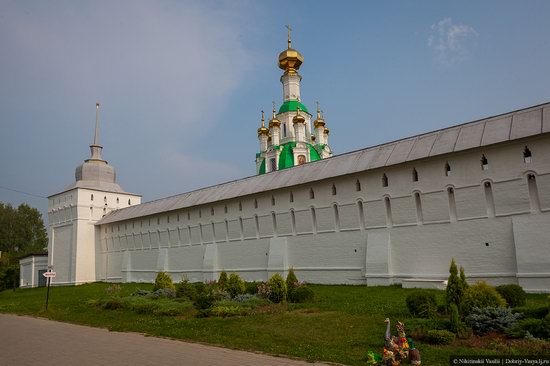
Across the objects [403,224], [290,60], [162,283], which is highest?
[290,60]

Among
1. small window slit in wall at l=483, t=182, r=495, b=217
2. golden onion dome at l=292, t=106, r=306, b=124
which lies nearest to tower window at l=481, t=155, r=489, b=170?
small window slit in wall at l=483, t=182, r=495, b=217

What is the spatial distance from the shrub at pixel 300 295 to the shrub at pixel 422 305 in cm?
473

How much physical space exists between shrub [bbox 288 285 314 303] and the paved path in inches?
215

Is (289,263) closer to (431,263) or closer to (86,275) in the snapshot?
(431,263)

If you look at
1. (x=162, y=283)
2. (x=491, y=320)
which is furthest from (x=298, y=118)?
(x=491, y=320)

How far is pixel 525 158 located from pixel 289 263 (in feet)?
38.5

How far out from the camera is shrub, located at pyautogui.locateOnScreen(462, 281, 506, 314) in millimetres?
9719

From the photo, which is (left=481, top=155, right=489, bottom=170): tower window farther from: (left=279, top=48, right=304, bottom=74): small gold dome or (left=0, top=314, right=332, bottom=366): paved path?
(left=279, top=48, right=304, bottom=74): small gold dome

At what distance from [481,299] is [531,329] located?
5.49 ft

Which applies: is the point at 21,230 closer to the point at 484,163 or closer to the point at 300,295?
the point at 300,295

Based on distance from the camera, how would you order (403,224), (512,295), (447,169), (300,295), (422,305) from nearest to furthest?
(422,305) < (512,295) < (300,295) < (447,169) < (403,224)

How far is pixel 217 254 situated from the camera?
1054 inches

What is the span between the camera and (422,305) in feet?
34.4

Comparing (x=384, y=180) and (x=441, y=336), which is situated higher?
(x=384, y=180)
